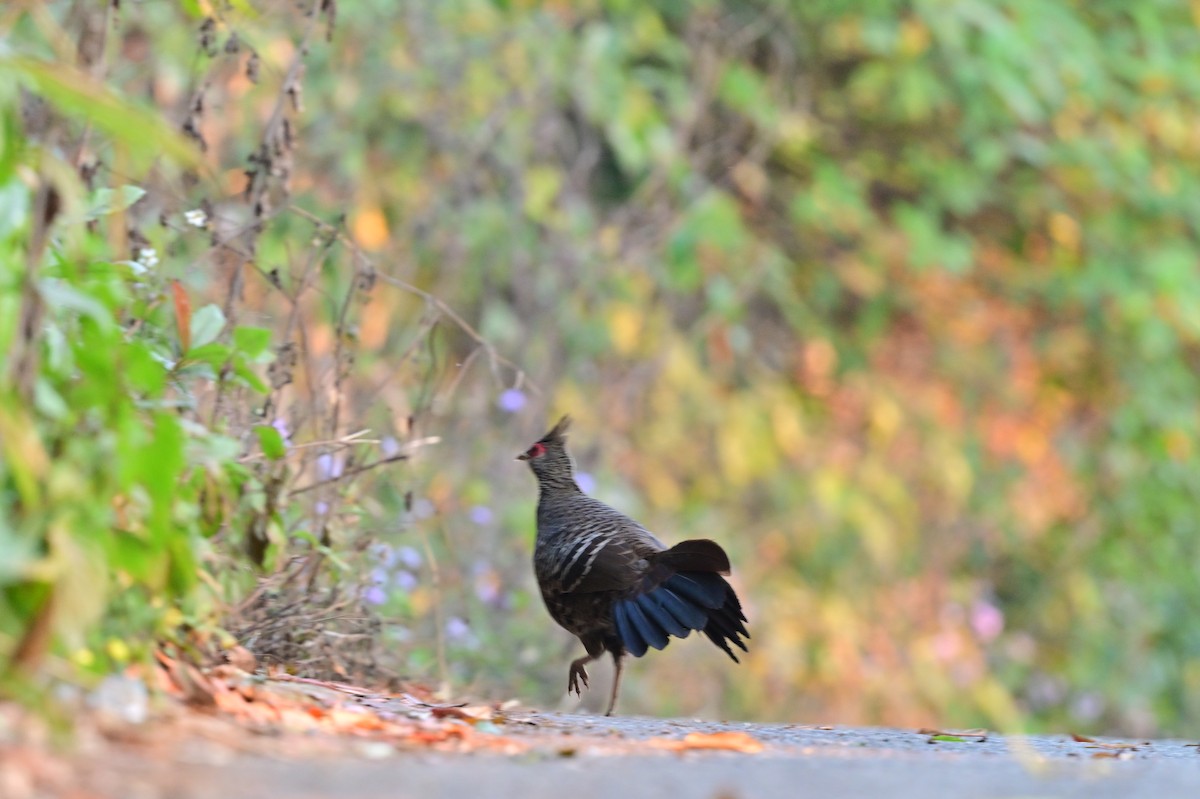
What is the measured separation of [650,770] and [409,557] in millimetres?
2912

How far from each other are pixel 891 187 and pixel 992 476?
1937 millimetres

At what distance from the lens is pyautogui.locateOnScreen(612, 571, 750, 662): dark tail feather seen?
199 inches

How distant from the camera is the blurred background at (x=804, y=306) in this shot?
796cm

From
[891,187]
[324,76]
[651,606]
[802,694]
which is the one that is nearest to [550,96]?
[324,76]

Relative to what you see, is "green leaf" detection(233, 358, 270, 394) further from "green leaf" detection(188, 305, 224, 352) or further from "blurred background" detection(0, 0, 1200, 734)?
"blurred background" detection(0, 0, 1200, 734)

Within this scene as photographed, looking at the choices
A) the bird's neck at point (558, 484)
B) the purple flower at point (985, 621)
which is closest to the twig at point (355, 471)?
the bird's neck at point (558, 484)

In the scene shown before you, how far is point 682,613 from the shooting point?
16.6 ft

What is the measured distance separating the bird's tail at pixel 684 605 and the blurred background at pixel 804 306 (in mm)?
1074

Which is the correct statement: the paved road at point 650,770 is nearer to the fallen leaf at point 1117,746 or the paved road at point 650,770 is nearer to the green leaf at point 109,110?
the fallen leaf at point 1117,746

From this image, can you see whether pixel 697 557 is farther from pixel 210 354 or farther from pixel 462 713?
pixel 210 354

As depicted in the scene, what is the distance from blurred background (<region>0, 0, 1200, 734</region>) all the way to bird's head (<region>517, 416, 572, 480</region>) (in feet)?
1.26

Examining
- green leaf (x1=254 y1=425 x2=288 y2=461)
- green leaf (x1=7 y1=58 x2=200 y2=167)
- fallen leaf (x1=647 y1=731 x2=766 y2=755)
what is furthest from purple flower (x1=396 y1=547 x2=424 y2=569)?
green leaf (x1=7 y1=58 x2=200 y2=167)

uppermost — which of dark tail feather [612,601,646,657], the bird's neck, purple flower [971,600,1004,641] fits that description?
purple flower [971,600,1004,641]

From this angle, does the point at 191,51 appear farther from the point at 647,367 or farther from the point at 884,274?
the point at 884,274
